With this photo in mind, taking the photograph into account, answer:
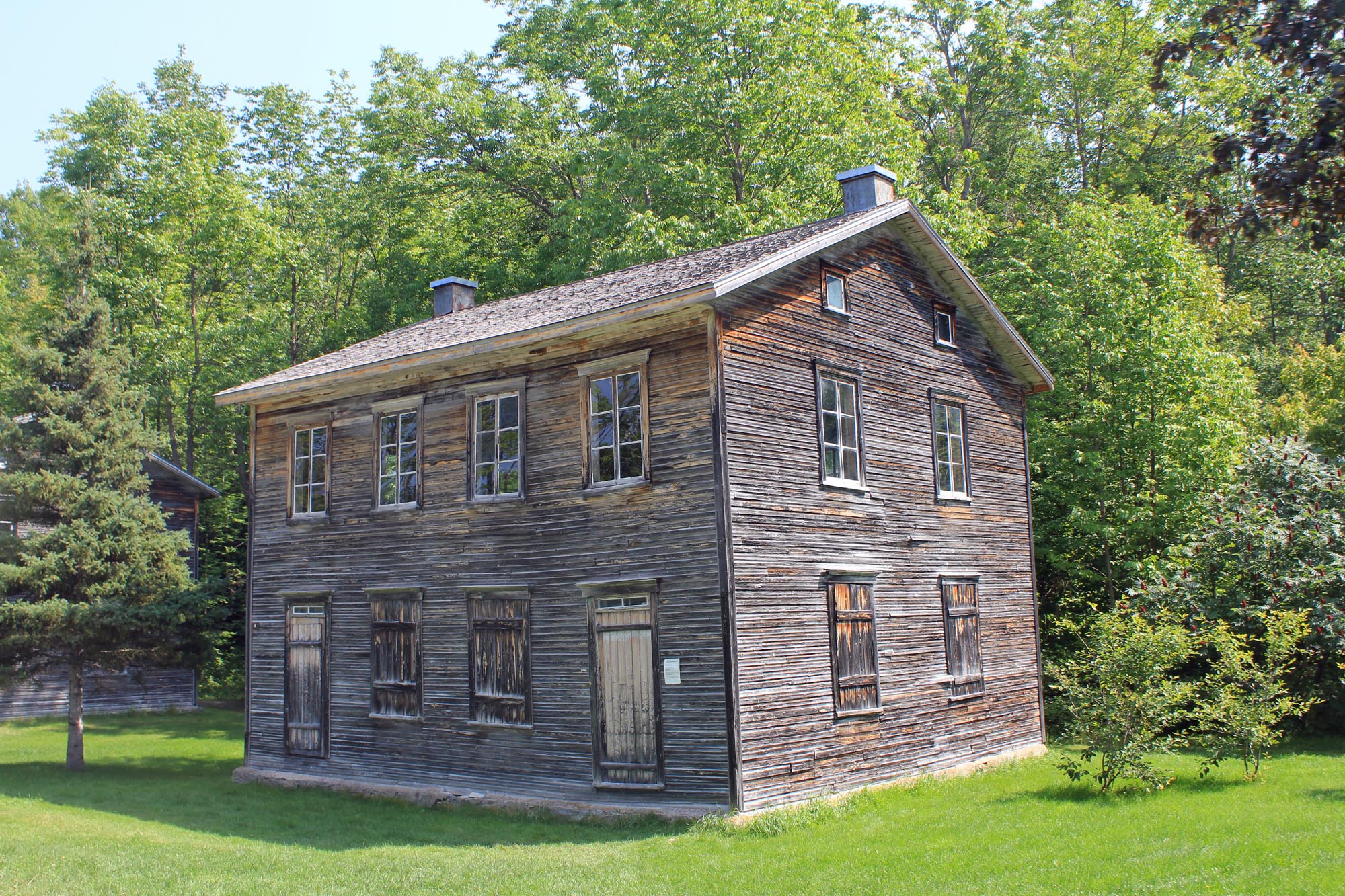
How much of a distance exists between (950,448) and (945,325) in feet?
7.43

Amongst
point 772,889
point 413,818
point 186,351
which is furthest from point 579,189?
point 772,889

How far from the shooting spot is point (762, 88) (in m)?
30.0

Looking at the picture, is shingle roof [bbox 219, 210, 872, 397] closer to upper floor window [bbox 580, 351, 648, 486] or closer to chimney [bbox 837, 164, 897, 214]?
chimney [bbox 837, 164, 897, 214]

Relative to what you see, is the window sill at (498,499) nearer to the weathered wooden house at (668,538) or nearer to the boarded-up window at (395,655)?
the weathered wooden house at (668,538)

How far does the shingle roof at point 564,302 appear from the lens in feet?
55.9

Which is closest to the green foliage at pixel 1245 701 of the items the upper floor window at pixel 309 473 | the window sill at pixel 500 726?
the window sill at pixel 500 726

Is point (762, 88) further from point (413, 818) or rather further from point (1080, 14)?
point (413, 818)

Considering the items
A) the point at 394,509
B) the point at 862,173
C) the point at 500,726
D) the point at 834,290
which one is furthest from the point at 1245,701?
→ the point at 394,509

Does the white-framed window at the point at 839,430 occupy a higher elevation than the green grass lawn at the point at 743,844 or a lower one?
higher

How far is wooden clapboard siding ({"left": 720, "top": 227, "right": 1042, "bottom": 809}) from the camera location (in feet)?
50.4

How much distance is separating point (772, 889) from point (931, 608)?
8.14 m

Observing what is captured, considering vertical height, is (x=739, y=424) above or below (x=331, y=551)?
above

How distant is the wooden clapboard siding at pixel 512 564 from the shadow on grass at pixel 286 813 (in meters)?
0.54

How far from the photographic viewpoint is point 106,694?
3106 centimetres
